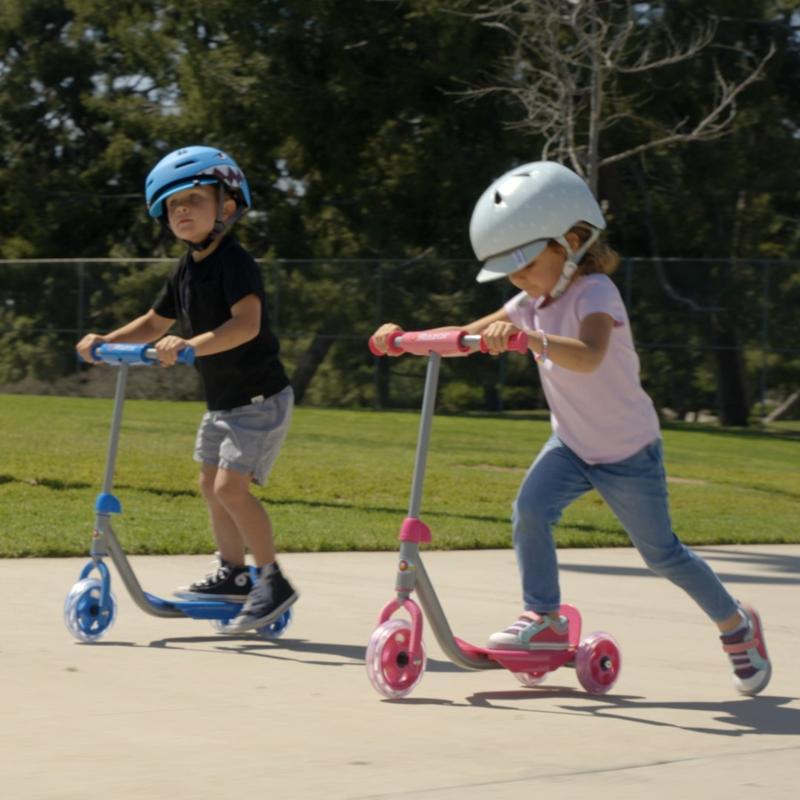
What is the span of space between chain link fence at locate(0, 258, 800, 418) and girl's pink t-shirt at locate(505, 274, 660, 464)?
69.3ft

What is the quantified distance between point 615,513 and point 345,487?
27.9ft

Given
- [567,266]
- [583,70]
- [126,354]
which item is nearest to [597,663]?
[567,266]

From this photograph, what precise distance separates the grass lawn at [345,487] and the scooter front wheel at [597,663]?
407 cm

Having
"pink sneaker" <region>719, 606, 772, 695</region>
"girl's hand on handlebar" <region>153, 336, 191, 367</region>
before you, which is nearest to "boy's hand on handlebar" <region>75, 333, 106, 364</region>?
"girl's hand on handlebar" <region>153, 336, 191, 367</region>

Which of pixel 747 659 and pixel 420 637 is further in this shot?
pixel 747 659

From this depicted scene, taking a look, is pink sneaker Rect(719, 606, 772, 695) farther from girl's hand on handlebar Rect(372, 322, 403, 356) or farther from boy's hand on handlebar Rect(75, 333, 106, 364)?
boy's hand on handlebar Rect(75, 333, 106, 364)

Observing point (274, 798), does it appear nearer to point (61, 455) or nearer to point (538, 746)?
point (538, 746)

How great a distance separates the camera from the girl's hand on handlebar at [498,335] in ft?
16.8

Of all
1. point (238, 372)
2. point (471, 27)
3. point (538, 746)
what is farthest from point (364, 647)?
point (471, 27)

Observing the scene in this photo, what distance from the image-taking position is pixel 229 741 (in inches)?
187

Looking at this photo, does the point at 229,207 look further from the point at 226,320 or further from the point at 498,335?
the point at 498,335

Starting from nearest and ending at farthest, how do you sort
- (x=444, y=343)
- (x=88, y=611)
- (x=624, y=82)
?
(x=444, y=343)
(x=88, y=611)
(x=624, y=82)

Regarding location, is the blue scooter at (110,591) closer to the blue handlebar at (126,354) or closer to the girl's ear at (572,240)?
the blue handlebar at (126,354)

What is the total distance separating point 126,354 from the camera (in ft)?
21.2
